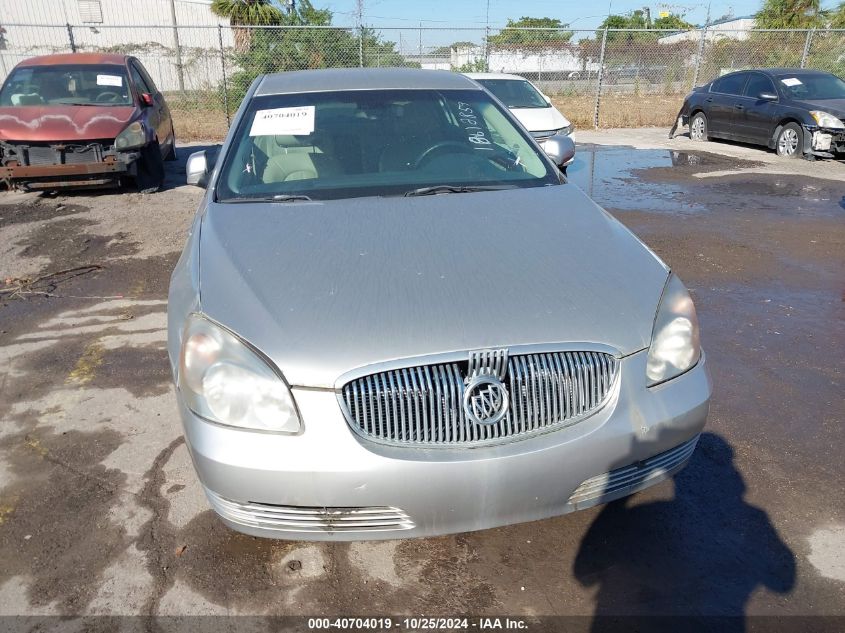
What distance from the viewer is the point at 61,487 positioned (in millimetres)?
3033

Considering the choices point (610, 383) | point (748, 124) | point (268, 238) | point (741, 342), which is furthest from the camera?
point (748, 124)

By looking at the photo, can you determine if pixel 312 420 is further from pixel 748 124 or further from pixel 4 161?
pixel 748 124

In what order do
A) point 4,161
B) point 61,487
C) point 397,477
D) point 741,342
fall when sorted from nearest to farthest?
1. point 397,477
2. point 61,487
3. point 741,342
4. point 4,161

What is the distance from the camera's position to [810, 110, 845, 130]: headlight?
454 inches

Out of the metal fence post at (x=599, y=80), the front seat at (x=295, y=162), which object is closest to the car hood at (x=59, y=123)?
the front seat at (x=295, y=162)

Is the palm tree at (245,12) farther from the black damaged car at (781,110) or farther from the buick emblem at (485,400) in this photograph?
the buick emblem at (485,400)

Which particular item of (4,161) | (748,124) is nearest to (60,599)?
(4,161)

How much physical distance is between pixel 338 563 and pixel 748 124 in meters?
13.3

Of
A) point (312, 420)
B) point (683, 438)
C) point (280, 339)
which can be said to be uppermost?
point (280, 339)

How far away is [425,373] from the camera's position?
208 centimetres

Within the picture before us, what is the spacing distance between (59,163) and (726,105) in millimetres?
12056

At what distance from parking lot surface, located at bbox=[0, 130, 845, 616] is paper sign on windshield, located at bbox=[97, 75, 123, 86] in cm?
476

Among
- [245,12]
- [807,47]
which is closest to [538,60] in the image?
[807,47]

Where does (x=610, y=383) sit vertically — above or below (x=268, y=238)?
below
